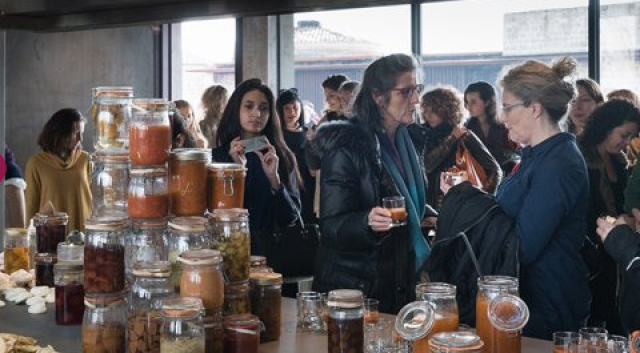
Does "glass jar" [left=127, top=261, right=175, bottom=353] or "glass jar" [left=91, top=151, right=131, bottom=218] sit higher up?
"glass jar" [left=91, top=151, right=131, bottom=218]

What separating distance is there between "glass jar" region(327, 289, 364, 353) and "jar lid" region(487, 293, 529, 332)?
345 millimetres

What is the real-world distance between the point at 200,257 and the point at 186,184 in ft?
1.12

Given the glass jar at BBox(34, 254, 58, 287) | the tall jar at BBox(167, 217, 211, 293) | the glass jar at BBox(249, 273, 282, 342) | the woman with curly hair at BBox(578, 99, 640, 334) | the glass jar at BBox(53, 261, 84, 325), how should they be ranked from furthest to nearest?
the woman with curly hair at BBox(578, 99, 640, 334) < the glass jar at BBox(34, 254, 58, 287) < the glass jar at BBox(53, 261, 84, 325) < the glass jar at BBox(249, 273, 282, 342) < the tall jar at BBox(167, 217, 211, 293)

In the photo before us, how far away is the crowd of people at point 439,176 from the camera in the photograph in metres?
3.72

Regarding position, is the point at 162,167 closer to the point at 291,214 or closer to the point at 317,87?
the point at 291,214

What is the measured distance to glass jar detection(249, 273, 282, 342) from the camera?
8.64ft

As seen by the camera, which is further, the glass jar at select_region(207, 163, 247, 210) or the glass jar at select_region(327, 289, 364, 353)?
the glass jar at select_region(207, 163, 247, 210)

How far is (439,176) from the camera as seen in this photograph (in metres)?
4.97

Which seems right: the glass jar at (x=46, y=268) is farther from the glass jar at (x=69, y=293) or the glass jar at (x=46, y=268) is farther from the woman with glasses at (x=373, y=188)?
the woman with glasses at (x=373, y=188)

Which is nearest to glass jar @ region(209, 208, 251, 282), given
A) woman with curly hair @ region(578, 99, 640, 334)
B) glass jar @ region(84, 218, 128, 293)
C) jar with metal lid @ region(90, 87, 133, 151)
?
glass jar @ region(84, 218, 128, 293)

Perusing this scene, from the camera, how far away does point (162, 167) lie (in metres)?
2.52

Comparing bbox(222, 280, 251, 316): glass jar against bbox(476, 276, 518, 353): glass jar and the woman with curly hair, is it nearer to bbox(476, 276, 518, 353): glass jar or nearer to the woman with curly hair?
bbox(476, 276, 518, 353): glass jar

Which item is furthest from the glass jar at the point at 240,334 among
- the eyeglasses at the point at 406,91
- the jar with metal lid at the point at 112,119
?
the eyeglasses at the point at 406,91

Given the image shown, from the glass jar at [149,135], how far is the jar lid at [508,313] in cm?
100
